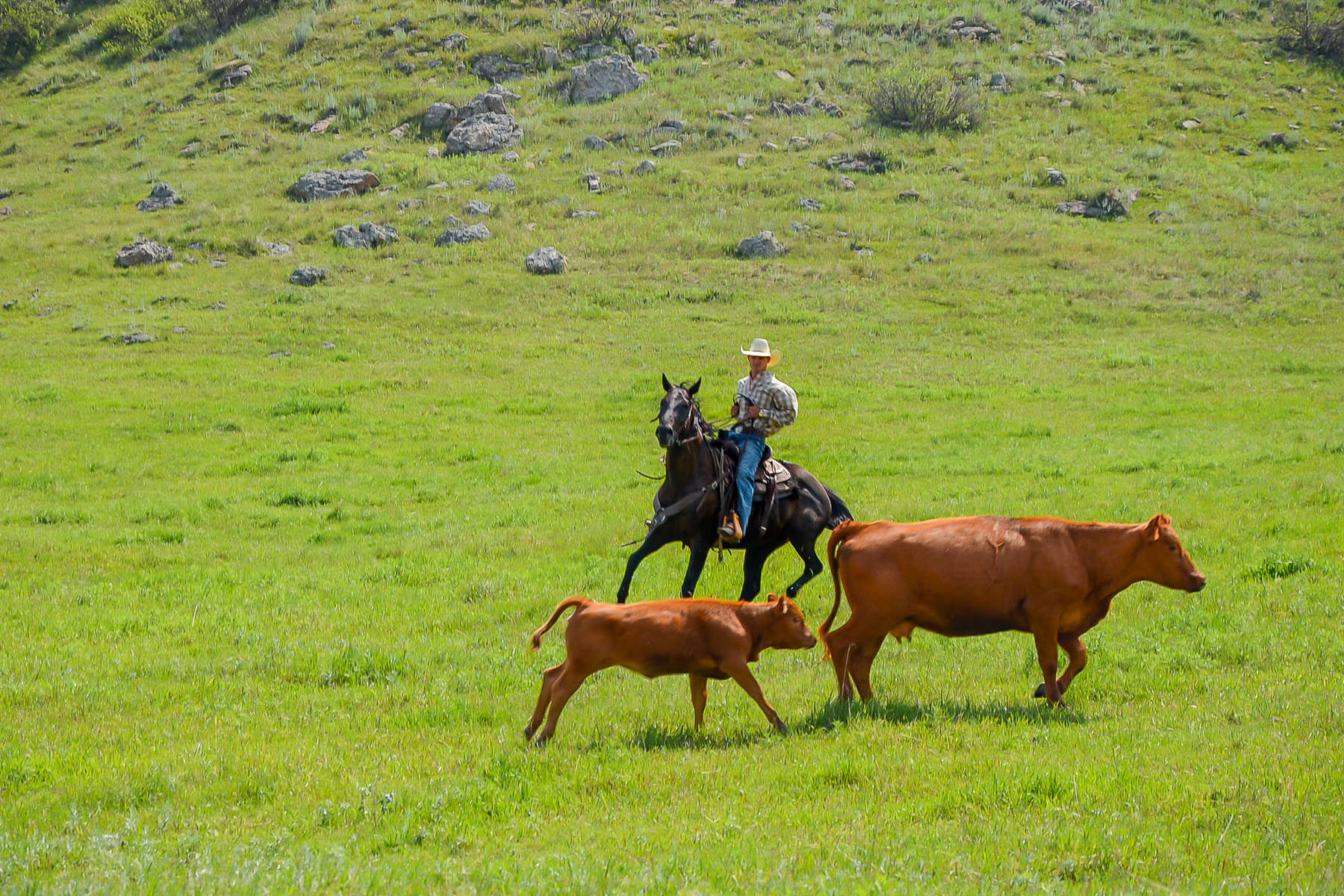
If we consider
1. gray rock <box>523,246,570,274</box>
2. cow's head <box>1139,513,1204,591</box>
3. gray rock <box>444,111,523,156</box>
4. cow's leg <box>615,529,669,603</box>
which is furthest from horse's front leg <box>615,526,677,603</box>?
gray rock <box>444,111,523,156</box>

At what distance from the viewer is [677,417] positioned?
12445mm

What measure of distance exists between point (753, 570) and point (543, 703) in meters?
5.64

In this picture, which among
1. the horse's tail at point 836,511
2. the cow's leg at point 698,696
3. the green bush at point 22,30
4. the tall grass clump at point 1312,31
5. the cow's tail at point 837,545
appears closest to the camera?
the cow's leg at point 698,696

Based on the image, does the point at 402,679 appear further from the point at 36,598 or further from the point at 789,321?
the point at 789,321

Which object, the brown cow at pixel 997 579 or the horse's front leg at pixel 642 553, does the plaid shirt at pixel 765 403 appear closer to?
the horse's front leg at pixel 642 553

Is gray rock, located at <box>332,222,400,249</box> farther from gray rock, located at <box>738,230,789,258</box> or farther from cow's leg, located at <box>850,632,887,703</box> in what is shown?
cow's leg, located at <box>850,632,887,703</box>

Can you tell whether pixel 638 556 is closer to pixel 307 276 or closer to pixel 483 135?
pixel 307 276

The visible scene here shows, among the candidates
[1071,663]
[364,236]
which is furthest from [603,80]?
[1071,663]

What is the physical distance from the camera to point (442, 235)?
38656 millimetres

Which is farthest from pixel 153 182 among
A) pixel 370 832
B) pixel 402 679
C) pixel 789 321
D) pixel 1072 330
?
pixel 370 832

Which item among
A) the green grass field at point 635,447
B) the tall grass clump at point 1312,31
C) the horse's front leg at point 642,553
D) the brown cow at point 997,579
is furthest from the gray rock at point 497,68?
the brown cow at point 997,579

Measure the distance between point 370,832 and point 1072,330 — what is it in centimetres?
2965

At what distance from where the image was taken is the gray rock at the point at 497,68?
54453mm

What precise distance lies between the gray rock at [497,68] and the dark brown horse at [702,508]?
44.9 meters
